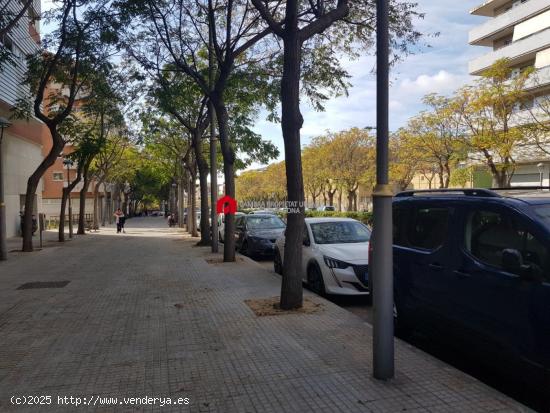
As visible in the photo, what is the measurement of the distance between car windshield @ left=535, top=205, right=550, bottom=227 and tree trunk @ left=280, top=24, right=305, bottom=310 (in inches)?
141

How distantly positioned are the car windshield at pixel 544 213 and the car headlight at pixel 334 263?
426 centimetres

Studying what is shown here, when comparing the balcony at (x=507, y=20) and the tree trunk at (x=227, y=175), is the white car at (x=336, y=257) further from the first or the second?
the balcony at (x=507, y=20)

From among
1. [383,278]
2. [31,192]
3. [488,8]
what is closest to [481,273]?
[383,278]

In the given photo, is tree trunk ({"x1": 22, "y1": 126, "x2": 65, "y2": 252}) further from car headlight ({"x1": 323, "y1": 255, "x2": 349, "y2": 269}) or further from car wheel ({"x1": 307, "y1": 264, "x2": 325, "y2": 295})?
car headlight ({"x1": 323, "y1": 255, "x2": 349, "y2": 269})

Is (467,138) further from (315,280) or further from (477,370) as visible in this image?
(477,370)

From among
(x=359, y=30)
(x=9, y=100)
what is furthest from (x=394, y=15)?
(x=9, y=100)

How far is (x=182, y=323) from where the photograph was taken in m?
6.64

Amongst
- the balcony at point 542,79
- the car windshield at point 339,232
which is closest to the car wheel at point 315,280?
the car windshield at point 339,232

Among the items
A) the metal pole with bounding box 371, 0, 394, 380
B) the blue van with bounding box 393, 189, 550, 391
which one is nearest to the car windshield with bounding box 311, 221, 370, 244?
the blue van with bounding box 393, 189, 550, 391

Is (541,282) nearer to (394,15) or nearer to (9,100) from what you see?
(394,15)

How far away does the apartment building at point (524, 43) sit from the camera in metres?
31.7

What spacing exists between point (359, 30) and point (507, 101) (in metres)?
16.6

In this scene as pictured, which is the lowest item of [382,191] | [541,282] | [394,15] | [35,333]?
[35,333]

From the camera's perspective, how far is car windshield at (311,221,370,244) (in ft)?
31.8
